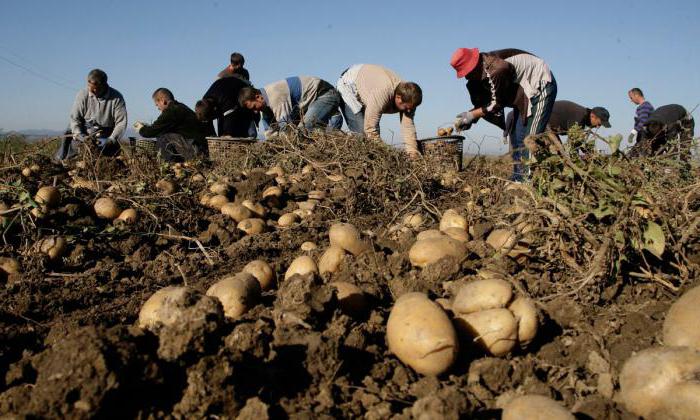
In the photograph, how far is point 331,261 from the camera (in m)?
3.19

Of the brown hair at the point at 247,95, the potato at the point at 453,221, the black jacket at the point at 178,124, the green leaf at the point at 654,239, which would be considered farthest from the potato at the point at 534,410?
the black jacket at the point at 178,124

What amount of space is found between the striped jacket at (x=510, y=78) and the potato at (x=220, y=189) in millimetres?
2926

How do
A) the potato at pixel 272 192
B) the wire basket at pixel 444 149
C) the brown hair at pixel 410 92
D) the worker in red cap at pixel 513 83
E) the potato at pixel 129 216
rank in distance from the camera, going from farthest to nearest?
the wire basket at pixel 444 149 → the brown hair at pixel 410 92 → the worker in red cap at pixel 513 83 → the potato at pixel 272 192 → the potato at pixel 129 216

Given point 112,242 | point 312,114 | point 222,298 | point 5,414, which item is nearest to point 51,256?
point 112,242

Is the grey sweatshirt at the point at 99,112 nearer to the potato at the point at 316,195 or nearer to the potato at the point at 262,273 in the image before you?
the potato at the point at 316,195

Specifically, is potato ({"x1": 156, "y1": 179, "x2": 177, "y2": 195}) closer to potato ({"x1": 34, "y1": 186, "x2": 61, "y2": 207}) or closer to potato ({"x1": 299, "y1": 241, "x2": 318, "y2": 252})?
potato ({"x1": 34, "y1": 186, "x2": 61, "y2": 207})

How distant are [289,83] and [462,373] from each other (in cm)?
605

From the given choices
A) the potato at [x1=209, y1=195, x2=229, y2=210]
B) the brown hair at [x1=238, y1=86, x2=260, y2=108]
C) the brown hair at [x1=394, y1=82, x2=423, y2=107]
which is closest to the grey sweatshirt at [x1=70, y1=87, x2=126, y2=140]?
the brown hair at [x1=238, y1=86, x2=260, y2=108]

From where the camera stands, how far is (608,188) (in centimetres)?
271

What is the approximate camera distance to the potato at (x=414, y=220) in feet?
14.0

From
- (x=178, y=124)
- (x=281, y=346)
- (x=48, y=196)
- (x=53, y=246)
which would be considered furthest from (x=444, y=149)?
(x=281, y=346)

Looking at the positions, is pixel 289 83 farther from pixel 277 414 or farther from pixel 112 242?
pixel 277 414

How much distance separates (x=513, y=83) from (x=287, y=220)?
Result: 3085 millimetres

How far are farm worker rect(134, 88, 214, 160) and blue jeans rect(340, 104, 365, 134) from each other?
7.44 feet
